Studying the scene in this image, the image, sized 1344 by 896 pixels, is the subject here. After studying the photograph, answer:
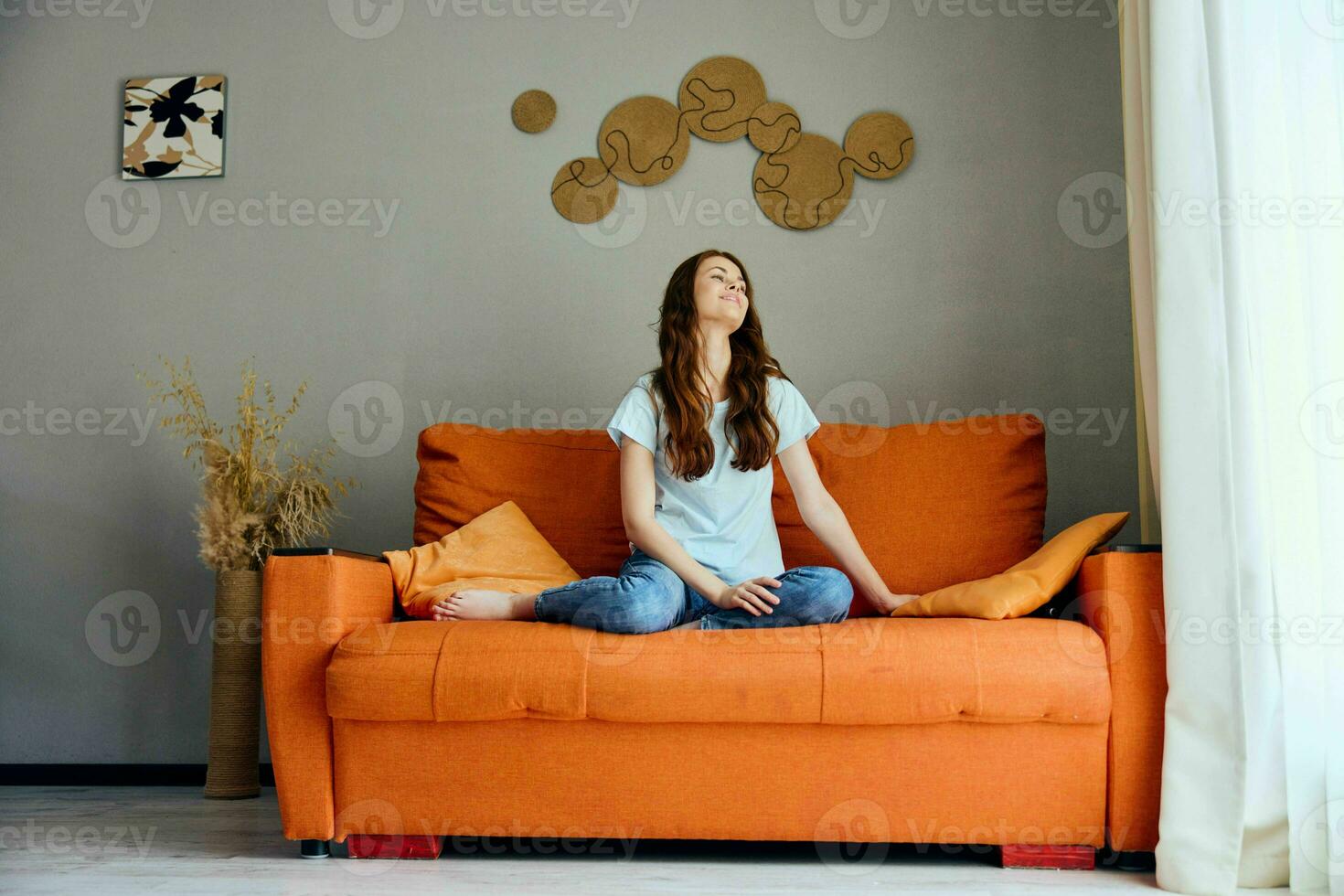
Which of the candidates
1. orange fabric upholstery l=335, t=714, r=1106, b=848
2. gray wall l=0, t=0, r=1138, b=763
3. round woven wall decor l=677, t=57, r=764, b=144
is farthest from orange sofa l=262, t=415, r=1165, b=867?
round woven wall decor l=677, t=57, r=764, b=144

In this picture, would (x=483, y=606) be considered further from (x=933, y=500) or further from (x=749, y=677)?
(x=933, y=500)

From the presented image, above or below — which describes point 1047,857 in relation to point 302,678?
below

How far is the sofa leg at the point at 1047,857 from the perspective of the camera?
6.72ft

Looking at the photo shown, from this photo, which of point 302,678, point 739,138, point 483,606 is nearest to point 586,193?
point 739,138

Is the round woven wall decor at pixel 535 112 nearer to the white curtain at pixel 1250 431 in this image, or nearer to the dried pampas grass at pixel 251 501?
the dried pampas grass at pixel 251 501

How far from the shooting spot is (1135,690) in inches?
80.6

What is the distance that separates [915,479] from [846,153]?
3.64 ft

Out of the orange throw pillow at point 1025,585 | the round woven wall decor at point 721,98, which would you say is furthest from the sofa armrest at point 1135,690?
the round woven wall decor at point 721,98

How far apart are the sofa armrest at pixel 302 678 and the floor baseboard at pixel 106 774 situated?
4.14 ft

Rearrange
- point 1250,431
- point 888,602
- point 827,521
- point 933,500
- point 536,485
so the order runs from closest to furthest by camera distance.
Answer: point 1250,431, point 888,602, point 827,521, point 933,500, point 536,485

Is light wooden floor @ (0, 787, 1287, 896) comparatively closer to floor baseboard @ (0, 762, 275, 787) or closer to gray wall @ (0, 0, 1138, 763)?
floor baseboard @ (0, 762, 275, 787)

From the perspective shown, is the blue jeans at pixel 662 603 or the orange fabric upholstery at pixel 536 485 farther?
the orange fabric upholstery at pixel 536 485

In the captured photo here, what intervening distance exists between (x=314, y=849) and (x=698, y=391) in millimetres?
1198

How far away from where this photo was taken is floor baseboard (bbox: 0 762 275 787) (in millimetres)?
3293
